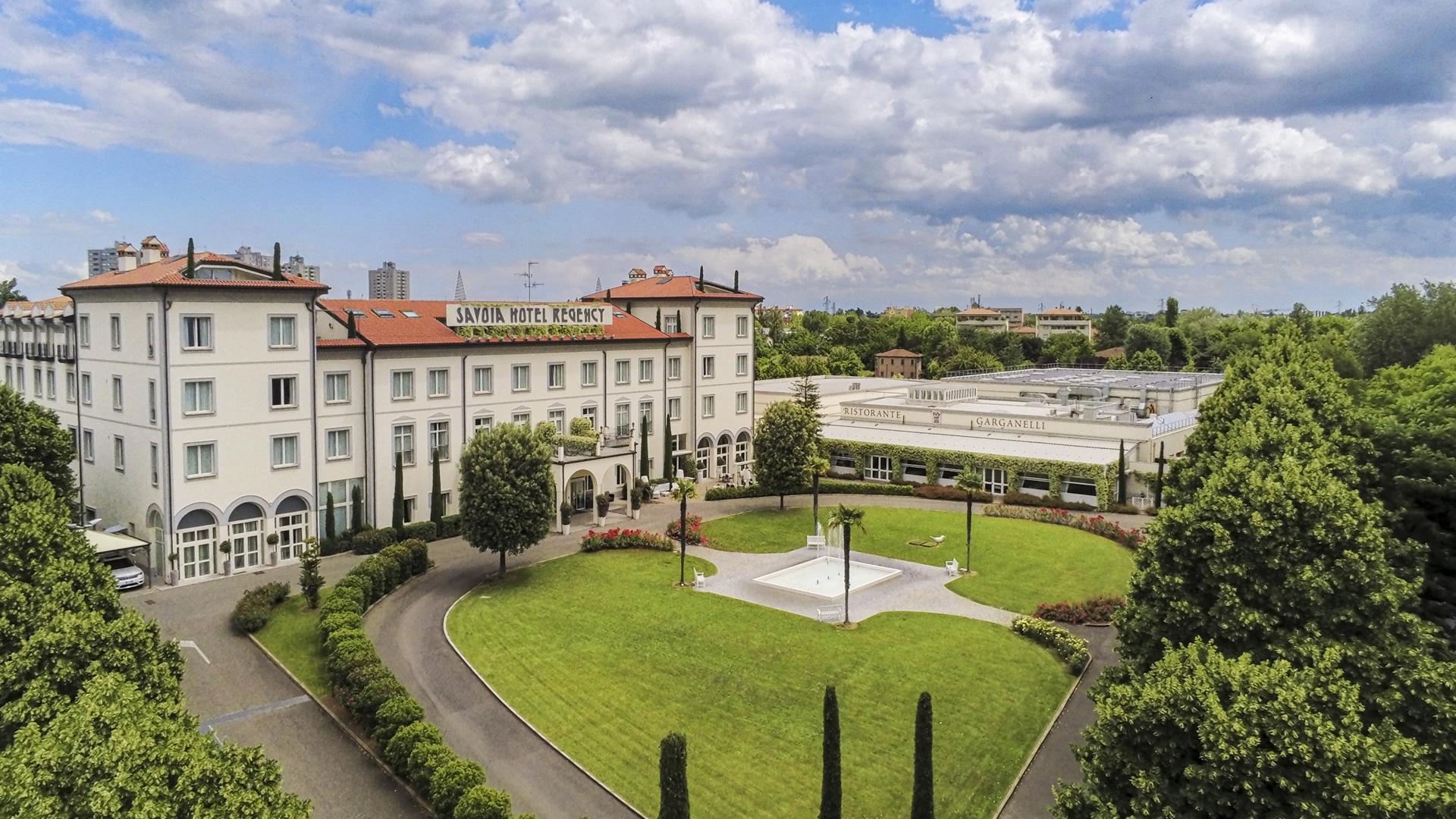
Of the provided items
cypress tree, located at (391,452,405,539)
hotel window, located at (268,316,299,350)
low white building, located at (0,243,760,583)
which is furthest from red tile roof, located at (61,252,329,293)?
cypress tree, located at (391,452,405,539)

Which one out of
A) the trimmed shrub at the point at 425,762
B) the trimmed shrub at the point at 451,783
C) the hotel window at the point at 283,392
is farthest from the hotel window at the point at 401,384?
the trimmed shrub at the point at 451,783

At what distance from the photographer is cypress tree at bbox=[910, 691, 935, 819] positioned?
1858 cm

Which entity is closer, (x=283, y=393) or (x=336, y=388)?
(x=283, y=393)

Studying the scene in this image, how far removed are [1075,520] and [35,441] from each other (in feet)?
147

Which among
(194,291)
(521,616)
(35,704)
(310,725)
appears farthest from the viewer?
(194,291)

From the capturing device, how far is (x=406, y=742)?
21188mm

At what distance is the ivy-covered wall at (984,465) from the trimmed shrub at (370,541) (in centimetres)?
2960

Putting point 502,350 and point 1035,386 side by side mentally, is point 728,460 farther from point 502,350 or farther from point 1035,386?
point 1035,386

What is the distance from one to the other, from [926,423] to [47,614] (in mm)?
50854

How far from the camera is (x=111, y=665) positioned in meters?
17.0

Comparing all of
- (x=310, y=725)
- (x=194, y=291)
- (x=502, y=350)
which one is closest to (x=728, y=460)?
(x=502, y=350)

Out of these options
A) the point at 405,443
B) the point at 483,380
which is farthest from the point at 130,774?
the point at 483,380

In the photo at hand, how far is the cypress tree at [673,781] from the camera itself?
17469mm

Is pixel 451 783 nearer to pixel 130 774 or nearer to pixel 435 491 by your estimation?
pixel 130 774
